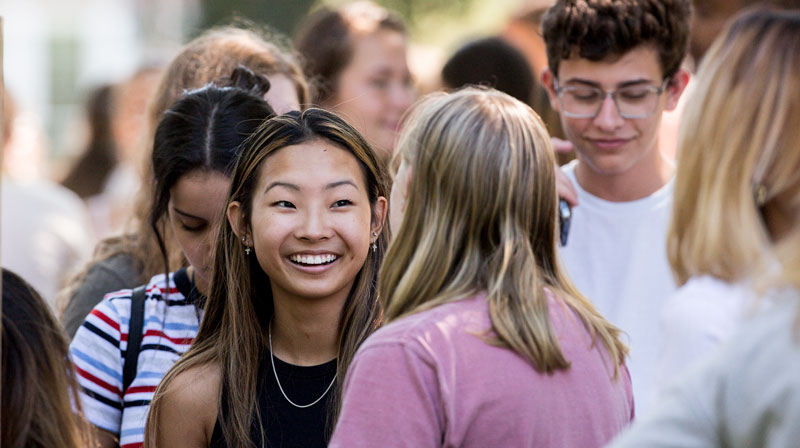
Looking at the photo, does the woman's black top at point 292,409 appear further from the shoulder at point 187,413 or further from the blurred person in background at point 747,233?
the blurred person in background at point 747,233

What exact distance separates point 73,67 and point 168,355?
18.7m

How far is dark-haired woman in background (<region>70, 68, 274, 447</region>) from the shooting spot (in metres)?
2.78

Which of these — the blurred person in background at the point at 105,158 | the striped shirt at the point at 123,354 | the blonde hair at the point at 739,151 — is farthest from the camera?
the blurred person in background at the point at 105,158

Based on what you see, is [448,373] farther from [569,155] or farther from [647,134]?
[569,155]

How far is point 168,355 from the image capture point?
282 centimetres

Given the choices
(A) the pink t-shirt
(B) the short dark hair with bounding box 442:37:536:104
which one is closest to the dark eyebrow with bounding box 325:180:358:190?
(A) the pink t-shirt

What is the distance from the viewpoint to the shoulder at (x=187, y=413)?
252 centimetres

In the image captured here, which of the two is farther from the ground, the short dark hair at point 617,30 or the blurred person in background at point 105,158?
the short dark hair at point 617,30

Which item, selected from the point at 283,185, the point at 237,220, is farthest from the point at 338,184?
the point at 237,220

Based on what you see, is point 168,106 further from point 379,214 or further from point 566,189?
point 566,189

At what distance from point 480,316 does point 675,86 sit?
173 cm

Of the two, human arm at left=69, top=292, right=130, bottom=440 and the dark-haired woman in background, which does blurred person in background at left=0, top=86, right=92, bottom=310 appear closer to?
the dark-haired woman in background

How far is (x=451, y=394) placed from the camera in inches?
76.9

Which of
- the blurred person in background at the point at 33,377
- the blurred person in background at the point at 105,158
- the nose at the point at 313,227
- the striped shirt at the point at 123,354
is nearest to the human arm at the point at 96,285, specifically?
the striped shirt at the point at 123,354
